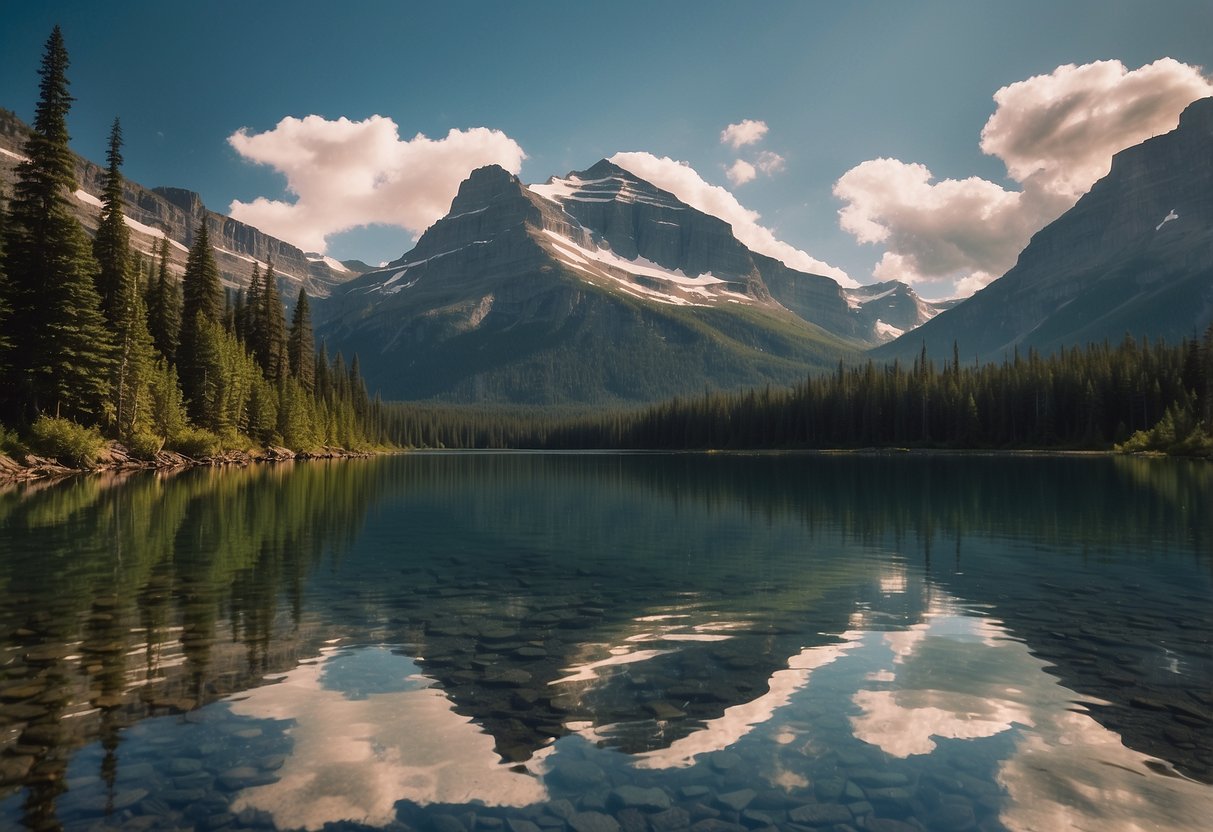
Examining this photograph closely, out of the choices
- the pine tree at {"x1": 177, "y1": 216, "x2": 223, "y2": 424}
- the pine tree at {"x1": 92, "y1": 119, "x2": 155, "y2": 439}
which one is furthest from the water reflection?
the pine tree at {"x1": 177, "y1": 216, "x2": 223, "y2": 424}

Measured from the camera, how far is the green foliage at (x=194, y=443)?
231 ft

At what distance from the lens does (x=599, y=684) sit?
11.3m

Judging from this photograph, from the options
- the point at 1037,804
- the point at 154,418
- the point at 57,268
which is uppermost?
the point at 57,268

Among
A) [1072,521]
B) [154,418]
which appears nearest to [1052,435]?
[1072,521]

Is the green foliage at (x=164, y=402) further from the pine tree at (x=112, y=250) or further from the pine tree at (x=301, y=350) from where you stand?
the pine tree at (x=301, y=350)

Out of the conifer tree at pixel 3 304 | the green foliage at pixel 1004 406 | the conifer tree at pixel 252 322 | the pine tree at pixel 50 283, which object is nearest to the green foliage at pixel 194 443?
the pine tree at pixel 50 283

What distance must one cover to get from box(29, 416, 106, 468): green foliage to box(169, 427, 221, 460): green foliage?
14.6 metres

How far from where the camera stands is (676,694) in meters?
11.0

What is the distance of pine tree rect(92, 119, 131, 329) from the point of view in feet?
204

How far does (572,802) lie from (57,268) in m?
63.7

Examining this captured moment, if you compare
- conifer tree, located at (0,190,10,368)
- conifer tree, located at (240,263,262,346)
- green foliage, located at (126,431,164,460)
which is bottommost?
green foliage, located at (126,431,164,460)

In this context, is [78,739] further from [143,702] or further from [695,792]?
[695,792]

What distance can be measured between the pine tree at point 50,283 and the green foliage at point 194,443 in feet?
47.6

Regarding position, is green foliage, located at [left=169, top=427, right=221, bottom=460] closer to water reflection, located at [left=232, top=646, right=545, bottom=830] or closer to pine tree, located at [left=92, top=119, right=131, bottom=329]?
pine tree, located at [left=92, top=119, right=131, bottom=329]
